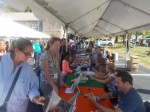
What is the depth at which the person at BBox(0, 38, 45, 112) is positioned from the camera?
8.17ft

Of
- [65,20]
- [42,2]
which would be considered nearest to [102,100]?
[42,2]

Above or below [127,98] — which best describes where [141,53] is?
below

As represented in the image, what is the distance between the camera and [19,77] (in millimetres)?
2512

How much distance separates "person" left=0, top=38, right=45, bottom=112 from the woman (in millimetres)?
1278

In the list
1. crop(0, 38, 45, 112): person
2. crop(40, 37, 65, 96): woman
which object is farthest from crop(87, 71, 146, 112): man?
crop(0, 38, 45, 112): person

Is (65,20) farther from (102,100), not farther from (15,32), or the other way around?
(102,100)

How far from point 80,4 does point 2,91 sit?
3.78 m

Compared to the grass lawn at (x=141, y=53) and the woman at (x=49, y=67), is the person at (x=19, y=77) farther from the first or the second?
the grass lawn at (x=141, y=53)

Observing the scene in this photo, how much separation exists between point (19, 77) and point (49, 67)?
1587 mm

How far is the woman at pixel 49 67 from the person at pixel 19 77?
1.28 meters

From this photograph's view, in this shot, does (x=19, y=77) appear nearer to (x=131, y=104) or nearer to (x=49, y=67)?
(x=131, y=104)

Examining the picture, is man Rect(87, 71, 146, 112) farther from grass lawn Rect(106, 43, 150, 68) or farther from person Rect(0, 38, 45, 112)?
grass lawn Rect(106, 43, 150, 68)

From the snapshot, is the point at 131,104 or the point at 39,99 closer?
the point at 39,99

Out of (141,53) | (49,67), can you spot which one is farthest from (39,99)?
(141,53)
